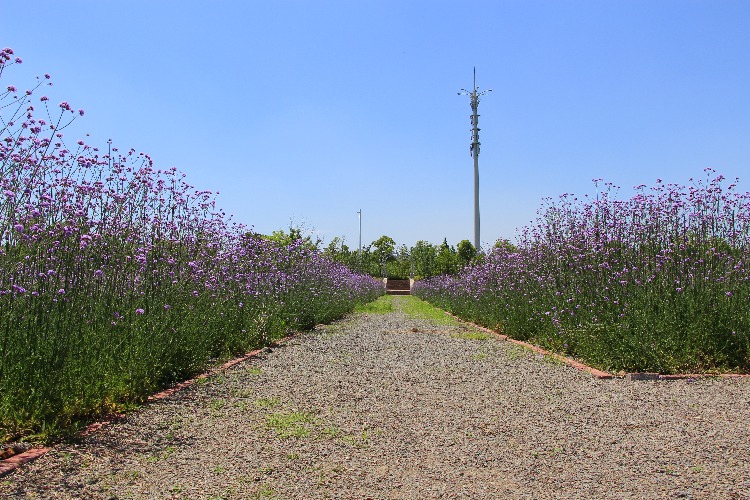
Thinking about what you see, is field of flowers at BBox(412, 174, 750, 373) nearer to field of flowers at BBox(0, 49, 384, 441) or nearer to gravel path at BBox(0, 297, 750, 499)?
gravel path at BBox(0, 297, 750, 499)

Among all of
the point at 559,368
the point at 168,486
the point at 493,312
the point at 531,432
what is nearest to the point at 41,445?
the point at 168,486

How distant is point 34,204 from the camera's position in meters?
4.21

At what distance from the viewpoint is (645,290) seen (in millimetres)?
7297

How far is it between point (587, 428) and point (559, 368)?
259 cm

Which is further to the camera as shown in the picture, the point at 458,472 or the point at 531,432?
the point at 531,432

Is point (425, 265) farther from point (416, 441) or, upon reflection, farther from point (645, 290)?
point (416, 441)

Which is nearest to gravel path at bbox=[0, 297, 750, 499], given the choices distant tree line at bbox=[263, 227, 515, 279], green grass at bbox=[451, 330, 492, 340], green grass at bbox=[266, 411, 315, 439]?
green grass at bbox=[266, 411, 315, 439]

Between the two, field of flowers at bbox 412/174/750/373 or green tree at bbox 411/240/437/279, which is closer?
field of flowers at bbox 412/174/750/373

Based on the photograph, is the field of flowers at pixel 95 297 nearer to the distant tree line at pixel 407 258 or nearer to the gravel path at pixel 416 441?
the gravel path at pixel 416 441

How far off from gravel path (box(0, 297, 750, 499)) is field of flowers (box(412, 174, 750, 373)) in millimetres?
682

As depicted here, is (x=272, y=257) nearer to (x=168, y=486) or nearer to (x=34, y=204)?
(x=34, y=204)

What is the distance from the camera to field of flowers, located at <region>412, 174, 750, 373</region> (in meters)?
6.38

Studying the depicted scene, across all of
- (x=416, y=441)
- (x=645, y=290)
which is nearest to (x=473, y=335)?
(x=645, y=290)

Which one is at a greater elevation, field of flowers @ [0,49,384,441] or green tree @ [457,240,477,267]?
green tree @ [457,240,477,267]
